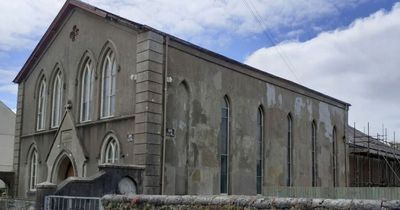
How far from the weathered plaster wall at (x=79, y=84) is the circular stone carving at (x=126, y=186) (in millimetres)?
1470

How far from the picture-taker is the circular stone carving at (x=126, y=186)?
56.6ft

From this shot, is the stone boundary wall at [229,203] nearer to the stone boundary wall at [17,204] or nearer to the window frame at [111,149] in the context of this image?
the stone boundary wall at [17,204]

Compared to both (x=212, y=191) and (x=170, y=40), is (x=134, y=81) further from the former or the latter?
(x=212, y=191)

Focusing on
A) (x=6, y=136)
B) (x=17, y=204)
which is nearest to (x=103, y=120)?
(x=17, y=204)

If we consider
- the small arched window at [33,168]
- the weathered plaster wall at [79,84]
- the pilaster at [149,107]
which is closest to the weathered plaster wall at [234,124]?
the pilaster at [149,107]

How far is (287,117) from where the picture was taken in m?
27.6

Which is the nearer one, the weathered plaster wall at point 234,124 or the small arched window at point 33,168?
the weathered plaster wall at point 234,124

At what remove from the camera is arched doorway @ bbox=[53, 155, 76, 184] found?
23.0 metres

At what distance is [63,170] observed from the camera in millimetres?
23422

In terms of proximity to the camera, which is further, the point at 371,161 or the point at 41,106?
the point at 371,161

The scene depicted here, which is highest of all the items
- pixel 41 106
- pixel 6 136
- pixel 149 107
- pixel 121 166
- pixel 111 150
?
pixel 41 106

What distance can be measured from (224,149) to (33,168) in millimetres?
9997

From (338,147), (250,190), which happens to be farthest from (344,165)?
(250,190)

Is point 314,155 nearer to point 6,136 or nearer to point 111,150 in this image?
point 111,150
